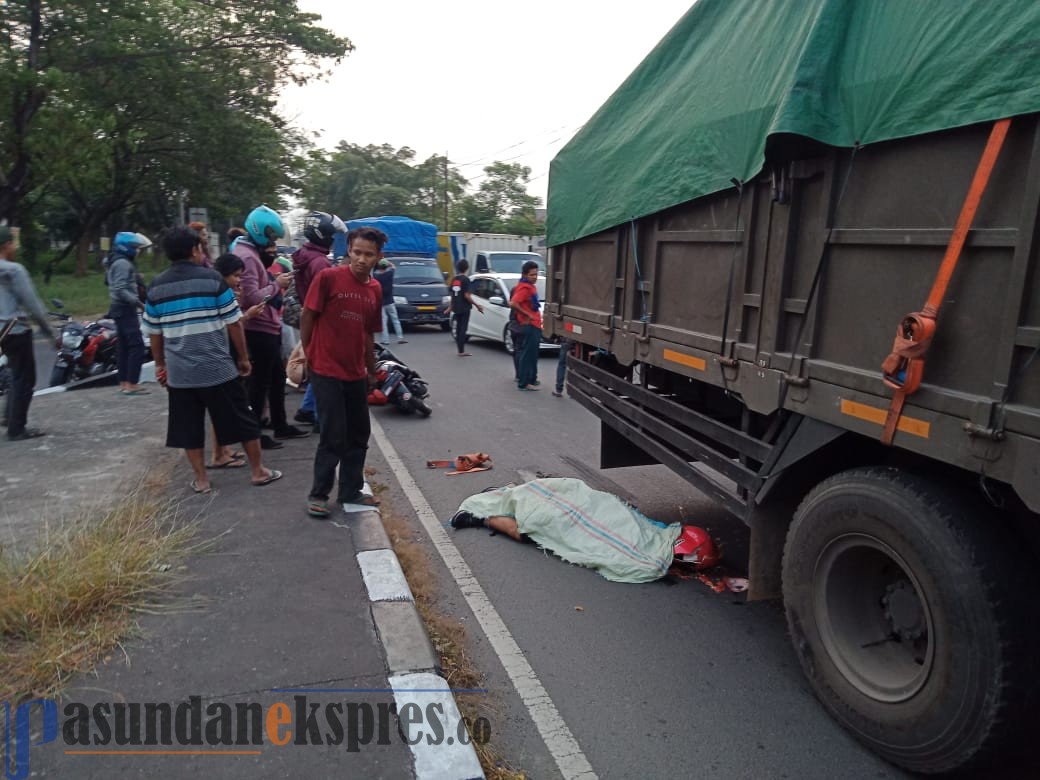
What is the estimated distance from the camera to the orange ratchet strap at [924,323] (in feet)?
7.73

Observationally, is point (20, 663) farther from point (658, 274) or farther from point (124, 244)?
point (124, 244)

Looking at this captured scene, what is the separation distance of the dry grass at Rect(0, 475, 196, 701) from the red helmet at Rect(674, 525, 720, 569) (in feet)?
9.40

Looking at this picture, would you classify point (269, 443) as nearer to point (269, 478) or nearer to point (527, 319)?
point (269, 478)

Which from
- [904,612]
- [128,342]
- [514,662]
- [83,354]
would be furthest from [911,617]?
[83,354]

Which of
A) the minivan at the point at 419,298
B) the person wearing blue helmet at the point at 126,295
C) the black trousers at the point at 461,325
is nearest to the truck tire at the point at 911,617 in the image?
the person wearing blue helmet at the point at 126,295

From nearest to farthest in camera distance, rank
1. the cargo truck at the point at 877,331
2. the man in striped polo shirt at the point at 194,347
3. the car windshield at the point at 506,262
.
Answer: the cargo truck at the point at 877,331
the man in striped polo shirt at the point at 194,347
the car windshield at the point at 506,262

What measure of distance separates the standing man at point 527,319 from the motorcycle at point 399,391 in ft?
6.49

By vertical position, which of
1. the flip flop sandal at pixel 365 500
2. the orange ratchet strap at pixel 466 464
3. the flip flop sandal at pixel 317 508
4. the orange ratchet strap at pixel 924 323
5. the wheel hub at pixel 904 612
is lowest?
the orange ratchet strap at pixel 466 464

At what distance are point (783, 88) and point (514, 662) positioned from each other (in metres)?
2.83

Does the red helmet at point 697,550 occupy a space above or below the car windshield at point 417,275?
below

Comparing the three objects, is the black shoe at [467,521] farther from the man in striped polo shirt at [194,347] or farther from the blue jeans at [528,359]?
the blue jeans at [528,359]

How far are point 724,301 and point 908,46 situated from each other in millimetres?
1365

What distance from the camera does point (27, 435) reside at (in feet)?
22.6

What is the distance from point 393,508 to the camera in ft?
18.8
